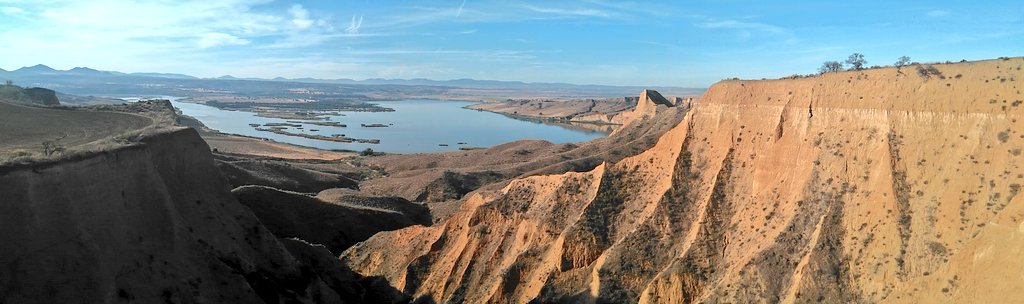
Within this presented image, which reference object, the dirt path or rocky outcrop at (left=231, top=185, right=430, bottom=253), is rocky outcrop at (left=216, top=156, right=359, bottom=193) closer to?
the dirt path

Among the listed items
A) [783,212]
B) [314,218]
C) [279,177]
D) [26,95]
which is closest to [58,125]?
[314,218]

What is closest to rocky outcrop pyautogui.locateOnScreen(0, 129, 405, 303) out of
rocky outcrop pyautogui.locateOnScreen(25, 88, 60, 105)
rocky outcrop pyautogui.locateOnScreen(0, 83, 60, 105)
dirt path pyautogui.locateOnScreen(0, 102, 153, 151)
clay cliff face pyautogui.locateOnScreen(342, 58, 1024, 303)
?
dirt path pyautogui.locateOnScreen(0, 102, 153, 151)

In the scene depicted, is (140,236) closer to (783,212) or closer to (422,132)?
(783,212)

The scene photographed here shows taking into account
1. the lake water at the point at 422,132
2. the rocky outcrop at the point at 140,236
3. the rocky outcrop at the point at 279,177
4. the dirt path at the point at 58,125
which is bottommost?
the lake water at the point at 422,132

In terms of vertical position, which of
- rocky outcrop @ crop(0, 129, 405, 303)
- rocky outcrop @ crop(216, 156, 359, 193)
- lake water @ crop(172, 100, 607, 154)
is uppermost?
rocky outcrop @ crop(0, 129, 405, 303)

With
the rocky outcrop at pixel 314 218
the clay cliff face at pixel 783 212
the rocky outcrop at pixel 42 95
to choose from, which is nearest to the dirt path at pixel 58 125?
the rocky outcrop at pixel 314 218

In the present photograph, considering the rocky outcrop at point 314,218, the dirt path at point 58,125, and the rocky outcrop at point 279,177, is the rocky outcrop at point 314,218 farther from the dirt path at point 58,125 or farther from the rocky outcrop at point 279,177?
the rocky outcrop at point 279,177
